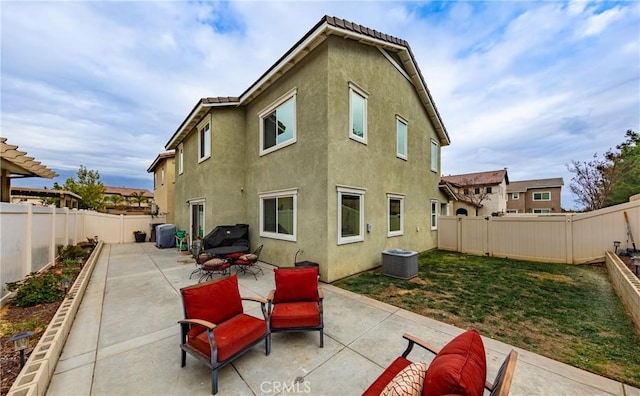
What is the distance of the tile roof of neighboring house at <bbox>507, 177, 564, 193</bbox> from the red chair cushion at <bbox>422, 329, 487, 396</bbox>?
46594 millimetres

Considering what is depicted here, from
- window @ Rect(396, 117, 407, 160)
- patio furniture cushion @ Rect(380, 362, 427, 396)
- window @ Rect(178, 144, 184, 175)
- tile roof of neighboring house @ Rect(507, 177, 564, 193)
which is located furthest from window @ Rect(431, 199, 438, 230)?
tile roof of neighboring house @ Rect(507, 177, 564, 193)

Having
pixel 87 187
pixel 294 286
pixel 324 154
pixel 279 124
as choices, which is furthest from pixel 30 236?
pixel 87 187

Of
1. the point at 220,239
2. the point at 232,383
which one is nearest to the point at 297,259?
the point at 220,239

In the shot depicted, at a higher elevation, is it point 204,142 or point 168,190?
point 204,142

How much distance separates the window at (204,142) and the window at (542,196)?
4761 cm

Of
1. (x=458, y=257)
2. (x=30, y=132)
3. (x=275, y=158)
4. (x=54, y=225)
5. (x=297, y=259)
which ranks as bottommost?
(x=458, y=257)

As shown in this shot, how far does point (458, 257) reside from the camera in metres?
10.1

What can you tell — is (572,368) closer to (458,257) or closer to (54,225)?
(458,257)

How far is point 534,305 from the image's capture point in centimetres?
498

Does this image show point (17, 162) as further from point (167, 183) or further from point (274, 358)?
point (274, 358)

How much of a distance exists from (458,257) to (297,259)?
754 centimetres

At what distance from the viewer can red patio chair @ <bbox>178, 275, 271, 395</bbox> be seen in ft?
8.53

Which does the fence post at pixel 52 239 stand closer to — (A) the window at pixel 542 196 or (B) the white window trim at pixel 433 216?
(B) the white window trim at pixel 433 216

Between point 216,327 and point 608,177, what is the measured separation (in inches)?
1278
